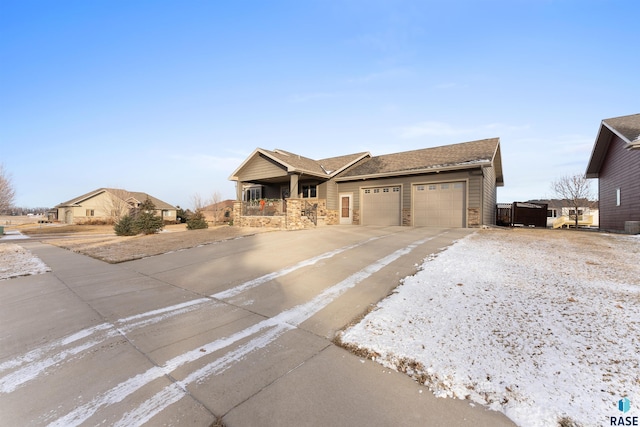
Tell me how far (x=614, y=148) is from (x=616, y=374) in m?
20.0

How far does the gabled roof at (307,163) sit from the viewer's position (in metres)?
16.4

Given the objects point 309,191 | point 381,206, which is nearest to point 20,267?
point 309,191

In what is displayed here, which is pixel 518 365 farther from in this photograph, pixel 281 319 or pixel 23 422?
pixel 23 422

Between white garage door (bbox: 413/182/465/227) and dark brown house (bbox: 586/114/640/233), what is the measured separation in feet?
21.2

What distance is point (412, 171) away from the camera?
15094mm

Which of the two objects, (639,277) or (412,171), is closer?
(639,277)

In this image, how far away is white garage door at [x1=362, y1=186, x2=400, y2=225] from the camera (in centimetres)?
1627

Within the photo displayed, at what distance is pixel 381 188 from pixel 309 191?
516 centimetres

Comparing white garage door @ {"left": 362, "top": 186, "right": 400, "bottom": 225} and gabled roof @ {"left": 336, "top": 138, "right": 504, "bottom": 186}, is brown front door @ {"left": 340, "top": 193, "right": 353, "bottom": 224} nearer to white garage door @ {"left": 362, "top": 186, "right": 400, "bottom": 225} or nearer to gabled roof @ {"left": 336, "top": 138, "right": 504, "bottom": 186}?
white garage door @ {"left": 362, "top": 186, "right": 400, "bottom": 225}

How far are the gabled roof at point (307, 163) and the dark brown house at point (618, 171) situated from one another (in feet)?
44.1

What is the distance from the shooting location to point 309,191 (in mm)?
18984

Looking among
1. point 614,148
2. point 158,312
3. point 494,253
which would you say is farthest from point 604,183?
point 158,312

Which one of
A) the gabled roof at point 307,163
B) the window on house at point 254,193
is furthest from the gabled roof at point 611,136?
the window on house at point 254,193

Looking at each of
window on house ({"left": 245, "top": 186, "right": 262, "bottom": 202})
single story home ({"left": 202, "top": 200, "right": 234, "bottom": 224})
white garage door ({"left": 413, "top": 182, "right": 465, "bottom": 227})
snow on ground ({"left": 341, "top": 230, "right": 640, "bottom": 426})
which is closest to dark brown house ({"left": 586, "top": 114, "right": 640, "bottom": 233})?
white garage door ({"left": 413, "top": 182, "right": 465, "bottom": 227})
